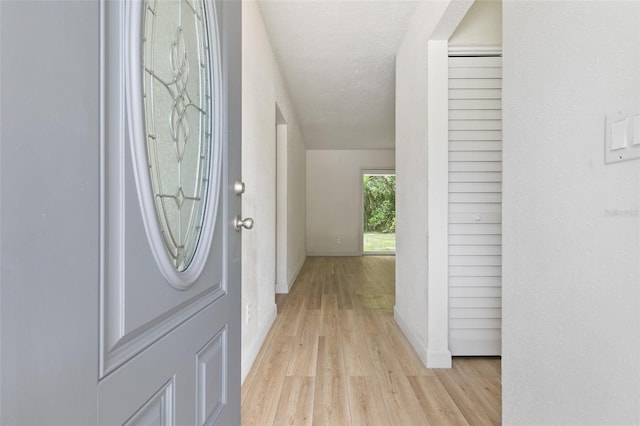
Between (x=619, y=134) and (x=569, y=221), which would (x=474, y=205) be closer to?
(x=569, y=221)

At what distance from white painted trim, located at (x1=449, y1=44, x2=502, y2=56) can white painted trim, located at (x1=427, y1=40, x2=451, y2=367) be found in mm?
112

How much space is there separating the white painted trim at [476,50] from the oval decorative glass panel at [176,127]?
2.02 metres

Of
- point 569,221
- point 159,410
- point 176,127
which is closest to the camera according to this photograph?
point 159,410

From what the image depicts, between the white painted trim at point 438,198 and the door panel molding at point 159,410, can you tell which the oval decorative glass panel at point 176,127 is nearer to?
the door panel molding at point 159,410

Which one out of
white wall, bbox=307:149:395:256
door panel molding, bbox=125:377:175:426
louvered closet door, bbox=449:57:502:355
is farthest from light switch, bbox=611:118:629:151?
white wall, bbox=307:149:395:256

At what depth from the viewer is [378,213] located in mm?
8680

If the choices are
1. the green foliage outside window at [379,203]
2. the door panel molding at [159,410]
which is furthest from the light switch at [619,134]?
the green foliage outside window at [379,203]

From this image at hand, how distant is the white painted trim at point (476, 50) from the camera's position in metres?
2.36

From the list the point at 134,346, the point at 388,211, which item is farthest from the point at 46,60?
the point at 388,211

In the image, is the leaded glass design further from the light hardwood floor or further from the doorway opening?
the doorway opening

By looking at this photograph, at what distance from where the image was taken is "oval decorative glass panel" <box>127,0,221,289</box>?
1.85 ft

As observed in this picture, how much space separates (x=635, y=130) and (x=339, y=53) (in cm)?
293

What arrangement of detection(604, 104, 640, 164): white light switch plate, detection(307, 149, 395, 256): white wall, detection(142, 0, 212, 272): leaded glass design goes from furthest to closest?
detection(307, 149, 395, 256): white wall, detection(604, 104, 640, 164): white light switch plate, detection(142, 0, 212, 272): leaded glass design

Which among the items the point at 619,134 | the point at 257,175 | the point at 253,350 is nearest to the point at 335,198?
the point at 257,175
